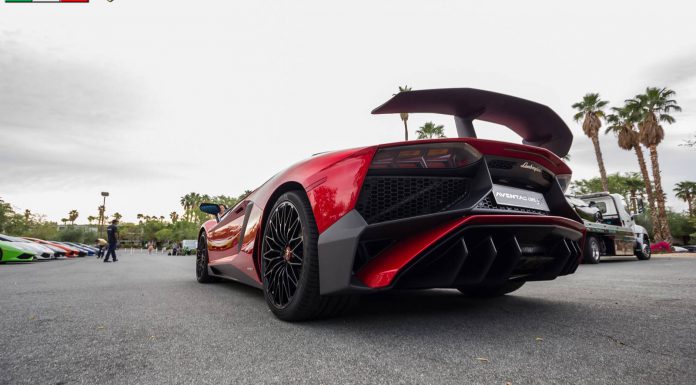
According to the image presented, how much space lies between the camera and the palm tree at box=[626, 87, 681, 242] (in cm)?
2375

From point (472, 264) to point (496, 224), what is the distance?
0.25 meters

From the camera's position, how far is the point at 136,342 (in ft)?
5.84

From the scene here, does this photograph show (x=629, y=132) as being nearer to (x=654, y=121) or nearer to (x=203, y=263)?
(x=654, y=121)

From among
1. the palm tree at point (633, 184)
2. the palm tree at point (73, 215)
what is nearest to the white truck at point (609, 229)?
the palm tree at point (633, 184)

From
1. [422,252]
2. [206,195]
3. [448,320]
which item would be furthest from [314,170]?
[206,195]

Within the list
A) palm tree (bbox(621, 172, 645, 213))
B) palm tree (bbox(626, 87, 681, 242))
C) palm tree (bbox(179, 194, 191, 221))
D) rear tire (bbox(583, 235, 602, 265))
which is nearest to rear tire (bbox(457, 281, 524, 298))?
rear tire (bbox(583, 235, 602, 265))

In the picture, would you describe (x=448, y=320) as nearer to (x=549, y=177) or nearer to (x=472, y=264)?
(x=472, y=264)

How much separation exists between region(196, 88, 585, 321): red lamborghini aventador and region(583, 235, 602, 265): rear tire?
7319mm

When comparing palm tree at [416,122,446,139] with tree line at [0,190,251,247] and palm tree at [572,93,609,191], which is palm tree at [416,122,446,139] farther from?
tree line at [0,190,251,247]

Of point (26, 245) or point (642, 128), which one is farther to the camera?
point (642, 128)

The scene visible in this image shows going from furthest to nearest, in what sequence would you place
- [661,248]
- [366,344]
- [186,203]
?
[186,203] → [661,248] → [366,344]

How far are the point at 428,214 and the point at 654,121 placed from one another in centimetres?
3091

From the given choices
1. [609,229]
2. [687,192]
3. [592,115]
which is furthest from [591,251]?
[687,192]

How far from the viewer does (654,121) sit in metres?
25.0
